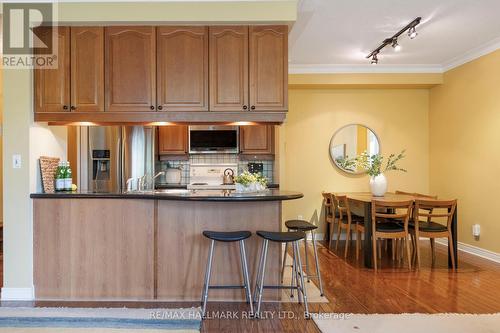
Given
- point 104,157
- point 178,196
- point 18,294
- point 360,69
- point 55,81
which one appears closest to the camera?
point 178,196

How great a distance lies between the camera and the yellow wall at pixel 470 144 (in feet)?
14.9

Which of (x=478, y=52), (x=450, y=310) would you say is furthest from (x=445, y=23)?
(x=450, y=310)

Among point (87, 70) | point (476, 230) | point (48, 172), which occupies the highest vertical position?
point (87, 70)

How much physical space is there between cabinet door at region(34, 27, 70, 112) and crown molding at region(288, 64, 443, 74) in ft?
10.9

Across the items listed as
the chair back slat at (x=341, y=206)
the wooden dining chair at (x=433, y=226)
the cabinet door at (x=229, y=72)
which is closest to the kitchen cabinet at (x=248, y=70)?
the cabinet door at (x=229, y=72)

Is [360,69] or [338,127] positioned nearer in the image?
[360,69]

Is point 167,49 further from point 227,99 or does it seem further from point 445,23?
point 445,23

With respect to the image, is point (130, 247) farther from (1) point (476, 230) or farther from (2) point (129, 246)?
(1) point (476, 230)

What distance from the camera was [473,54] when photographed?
4.86 m

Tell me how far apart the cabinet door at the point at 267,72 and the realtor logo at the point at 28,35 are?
183 cm

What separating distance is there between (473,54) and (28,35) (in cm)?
540

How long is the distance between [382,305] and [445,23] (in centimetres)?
317

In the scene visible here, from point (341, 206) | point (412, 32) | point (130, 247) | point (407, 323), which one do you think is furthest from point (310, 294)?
point (412, 32)

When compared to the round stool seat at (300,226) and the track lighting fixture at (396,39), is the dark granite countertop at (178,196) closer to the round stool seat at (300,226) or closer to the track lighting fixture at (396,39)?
the round stool seat at (300,226)
